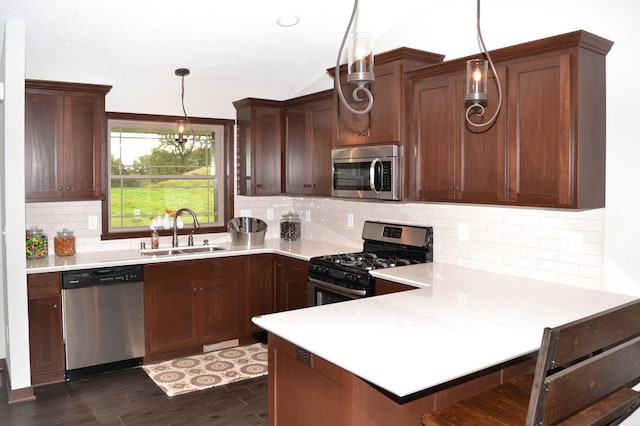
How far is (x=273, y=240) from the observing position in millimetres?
5691

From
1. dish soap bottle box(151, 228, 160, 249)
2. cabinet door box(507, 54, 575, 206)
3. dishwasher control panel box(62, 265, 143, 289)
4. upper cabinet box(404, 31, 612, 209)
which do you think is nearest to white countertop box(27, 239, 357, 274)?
dishwasher control panel box(62, 265, 143, 289)

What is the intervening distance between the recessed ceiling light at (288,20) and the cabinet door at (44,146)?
71.8 inches

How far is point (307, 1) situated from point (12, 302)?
2934 millimetres

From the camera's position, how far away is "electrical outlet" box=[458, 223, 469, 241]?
153 inches

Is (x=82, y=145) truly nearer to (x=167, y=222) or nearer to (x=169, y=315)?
(x=167, y=222)

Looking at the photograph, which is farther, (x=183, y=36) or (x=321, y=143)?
(x=321, y=143)

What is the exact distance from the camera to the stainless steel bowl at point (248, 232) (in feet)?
17.3

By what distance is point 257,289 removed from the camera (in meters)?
5.05

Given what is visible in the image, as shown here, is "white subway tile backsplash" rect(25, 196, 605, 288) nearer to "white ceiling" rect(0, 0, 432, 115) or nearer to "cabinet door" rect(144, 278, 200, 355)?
"cabinet door" rect(144, 278, 200, 355)

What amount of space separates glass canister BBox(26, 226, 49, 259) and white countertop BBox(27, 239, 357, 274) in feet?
0.19

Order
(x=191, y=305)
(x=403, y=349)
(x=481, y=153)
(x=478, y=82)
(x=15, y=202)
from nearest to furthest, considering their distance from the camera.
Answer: (x=403, y=349)
(x=478, y=82)
(x=481, y=153)
(x=15, y=202)
(x=191, y=305)

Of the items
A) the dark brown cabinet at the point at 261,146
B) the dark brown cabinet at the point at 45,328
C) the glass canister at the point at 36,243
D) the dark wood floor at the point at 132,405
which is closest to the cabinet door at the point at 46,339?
the dark brown cabinet at the point at 45,328

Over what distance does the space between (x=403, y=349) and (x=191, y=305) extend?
301 centimetres

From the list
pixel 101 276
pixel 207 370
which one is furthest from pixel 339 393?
pixel 101 276
